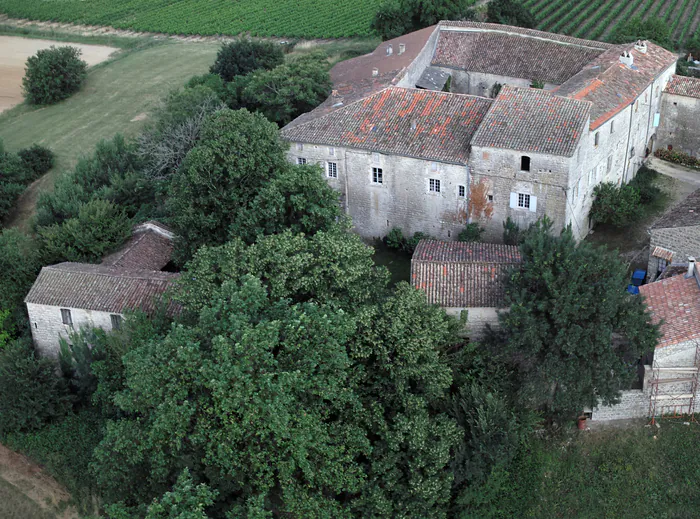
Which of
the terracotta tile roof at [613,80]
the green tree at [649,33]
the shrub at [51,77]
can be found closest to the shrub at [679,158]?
the terracotta tile roof at [613,80]

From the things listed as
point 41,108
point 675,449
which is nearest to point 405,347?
point 675,449

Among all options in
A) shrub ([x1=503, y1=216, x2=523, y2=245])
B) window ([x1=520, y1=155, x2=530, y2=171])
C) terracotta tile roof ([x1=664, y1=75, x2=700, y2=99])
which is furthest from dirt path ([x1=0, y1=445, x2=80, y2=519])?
terracotta tile roof ([x1=664, y1=75, x2=700, y2=99])

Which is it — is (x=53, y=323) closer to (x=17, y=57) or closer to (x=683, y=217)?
(x=683, y=217)

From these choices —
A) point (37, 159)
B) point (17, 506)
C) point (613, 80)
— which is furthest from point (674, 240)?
point (37, 159)

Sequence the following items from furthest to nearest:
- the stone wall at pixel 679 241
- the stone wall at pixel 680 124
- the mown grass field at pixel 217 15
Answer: the mown grass field at pixel 217 15 < the stone wall at pixel 680 124 < the stone wall at pixel 679 241

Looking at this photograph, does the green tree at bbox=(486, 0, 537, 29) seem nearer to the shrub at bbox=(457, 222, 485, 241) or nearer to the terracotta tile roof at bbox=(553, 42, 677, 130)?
the terracotta tile roof at bbox=(553, 42, 677, 130)

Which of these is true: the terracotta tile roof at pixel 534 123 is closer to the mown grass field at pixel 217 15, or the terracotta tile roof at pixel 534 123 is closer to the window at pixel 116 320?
the window at pixel 116 320

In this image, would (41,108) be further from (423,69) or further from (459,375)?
(459,375)
